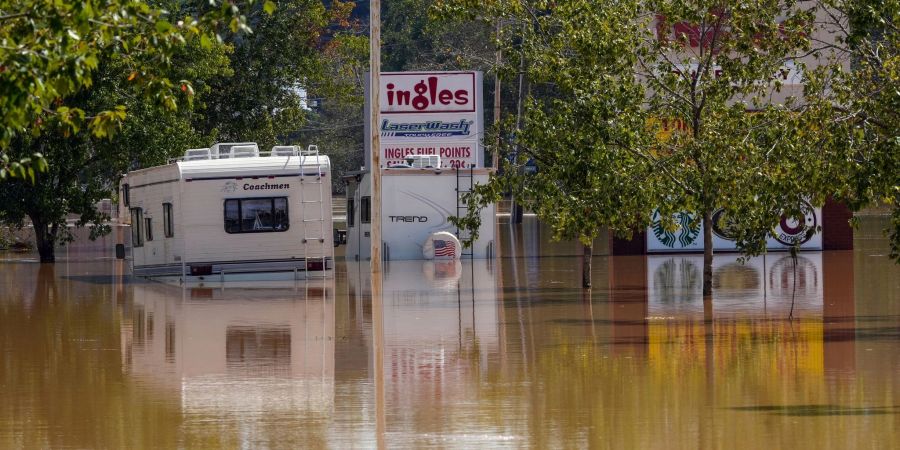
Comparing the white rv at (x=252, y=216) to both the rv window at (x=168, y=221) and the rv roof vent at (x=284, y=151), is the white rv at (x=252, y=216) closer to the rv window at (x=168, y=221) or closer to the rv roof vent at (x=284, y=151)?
the rv roof vent at (x=284, y=151)

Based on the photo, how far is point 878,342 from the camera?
16312 millimetres

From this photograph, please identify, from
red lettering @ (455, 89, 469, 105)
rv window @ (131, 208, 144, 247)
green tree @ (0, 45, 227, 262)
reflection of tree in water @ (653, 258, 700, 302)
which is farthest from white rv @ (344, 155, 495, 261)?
rv window @ (131, 208, 144, 247)

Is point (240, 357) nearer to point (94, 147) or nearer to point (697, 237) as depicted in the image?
point (697, 237)

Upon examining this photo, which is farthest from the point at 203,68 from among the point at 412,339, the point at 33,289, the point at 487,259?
the point at 412,339

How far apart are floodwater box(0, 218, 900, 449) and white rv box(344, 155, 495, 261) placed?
999 centimetres

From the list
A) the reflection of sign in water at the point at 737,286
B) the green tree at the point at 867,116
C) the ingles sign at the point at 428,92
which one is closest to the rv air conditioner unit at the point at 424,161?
the ingles sign at the point at 428,92

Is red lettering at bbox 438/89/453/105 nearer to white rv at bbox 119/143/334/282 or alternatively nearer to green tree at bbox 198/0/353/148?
green tree at bbox 198/0/353/148

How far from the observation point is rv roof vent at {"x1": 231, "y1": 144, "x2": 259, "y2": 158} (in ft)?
94.0

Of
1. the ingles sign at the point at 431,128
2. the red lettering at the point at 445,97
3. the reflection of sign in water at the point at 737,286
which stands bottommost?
the reflection of sign in water at the point at 737,286

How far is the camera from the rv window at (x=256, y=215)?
27.9 m

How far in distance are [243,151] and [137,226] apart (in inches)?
168

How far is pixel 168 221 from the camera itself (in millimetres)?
28797

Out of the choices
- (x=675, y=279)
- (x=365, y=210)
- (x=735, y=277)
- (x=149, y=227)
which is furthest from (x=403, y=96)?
(x=735, y=277)

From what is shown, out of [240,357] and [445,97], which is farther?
[445,97]
